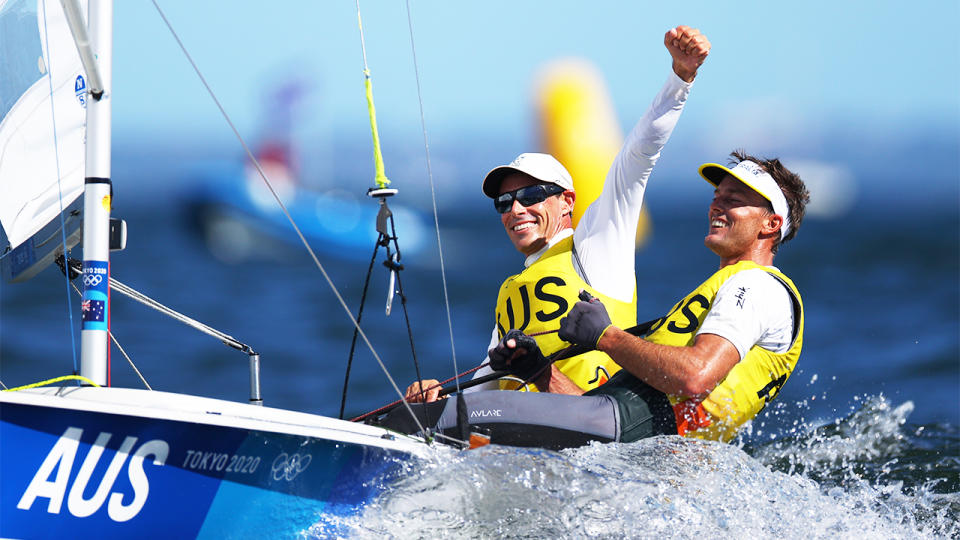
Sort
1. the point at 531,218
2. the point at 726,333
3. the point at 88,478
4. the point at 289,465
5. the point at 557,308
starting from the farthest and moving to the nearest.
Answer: the point at 531,218, the point at 557,308, the point at 726,333, the point at 289,465, the point at 88,478

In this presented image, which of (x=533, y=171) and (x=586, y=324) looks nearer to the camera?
(x=586, y=324)

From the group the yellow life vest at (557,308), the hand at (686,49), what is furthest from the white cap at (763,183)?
the yellow life vest at (557,308)

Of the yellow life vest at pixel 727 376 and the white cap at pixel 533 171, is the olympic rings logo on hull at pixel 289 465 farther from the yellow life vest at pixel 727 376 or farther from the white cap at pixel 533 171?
the white cap at pixel 533 171

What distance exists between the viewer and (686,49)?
3.29 metres

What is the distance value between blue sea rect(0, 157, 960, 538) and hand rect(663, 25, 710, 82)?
1.11 m

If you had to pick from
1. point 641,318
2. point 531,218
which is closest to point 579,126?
point 641,318

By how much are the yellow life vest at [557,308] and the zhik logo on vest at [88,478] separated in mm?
1410

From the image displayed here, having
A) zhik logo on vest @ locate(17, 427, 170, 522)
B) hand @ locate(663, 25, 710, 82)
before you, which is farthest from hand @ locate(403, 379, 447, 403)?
hand @ locate(663, 25, 710, 82)

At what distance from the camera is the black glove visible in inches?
135

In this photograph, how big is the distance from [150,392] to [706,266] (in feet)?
80.3

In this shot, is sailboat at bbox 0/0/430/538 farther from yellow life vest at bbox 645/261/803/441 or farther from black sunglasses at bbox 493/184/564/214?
black sunglasses at bbox 493/184/564/214

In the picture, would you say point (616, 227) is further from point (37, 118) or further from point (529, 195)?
point (37, 118)

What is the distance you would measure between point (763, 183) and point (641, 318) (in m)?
11.9

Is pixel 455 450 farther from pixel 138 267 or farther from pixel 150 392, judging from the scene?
pixel 138 267
